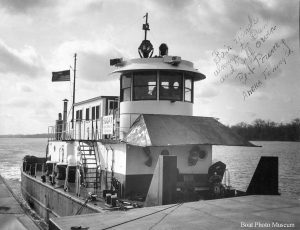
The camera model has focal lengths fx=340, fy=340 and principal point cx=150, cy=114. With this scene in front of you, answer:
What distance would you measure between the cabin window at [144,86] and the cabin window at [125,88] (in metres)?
0.60

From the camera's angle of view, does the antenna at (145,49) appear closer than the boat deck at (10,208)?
No

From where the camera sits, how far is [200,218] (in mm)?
8328

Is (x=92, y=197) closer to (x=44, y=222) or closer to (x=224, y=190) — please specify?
(x=224, y=190)

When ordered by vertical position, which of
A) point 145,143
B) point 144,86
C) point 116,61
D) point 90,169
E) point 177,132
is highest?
point 116,61

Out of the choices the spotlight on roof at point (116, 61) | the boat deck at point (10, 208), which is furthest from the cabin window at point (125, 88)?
the boat deck at point (10, 208)

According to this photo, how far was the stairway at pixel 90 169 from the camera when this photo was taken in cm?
1667

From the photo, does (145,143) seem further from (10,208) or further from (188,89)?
(10,208)

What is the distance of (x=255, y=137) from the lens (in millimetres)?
128375

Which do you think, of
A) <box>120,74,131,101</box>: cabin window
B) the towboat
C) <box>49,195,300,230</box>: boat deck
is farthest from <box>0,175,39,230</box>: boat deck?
<box>120,74,131,101</box>: cabin window

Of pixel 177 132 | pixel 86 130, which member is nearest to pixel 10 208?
pixel 86 130

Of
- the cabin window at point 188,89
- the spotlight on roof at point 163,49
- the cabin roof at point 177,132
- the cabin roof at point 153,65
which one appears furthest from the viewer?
the spotlight on roof at point 163,49

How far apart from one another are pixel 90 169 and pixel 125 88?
461 cm

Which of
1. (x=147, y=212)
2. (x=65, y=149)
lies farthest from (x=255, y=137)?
(x=147, y=212)

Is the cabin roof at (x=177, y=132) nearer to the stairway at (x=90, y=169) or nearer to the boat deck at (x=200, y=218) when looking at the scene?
the stairway at (x=90, y=169)
